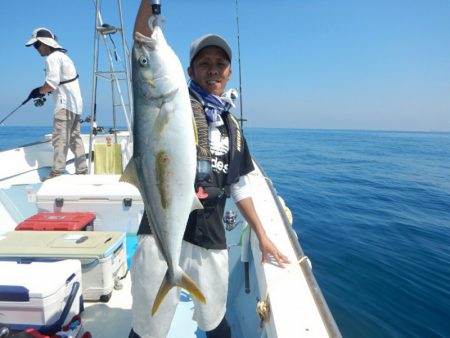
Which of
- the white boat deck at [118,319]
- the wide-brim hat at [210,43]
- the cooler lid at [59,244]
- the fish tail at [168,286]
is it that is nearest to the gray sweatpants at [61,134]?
the cooler lid at [59,244]

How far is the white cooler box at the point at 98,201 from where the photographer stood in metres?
3.54

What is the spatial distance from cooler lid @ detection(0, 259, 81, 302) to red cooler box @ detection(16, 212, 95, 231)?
3.14ft

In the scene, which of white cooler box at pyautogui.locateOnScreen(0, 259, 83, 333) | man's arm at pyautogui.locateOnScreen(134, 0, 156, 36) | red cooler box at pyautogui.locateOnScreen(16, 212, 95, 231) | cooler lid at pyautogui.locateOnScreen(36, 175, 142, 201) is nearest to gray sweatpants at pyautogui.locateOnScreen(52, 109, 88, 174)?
cooler lid at pyautogui.locateOnScreen(36, 175, 142, 201)

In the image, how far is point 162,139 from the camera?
1.31 meters

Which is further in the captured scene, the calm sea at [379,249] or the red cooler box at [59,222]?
the calm sea at [379,249]

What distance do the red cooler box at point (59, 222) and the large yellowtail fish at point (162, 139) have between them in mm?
2076

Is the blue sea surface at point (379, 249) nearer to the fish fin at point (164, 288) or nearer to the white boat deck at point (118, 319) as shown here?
the white boat deck at point (118, 319)

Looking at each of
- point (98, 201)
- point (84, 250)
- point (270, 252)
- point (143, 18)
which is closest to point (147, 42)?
point (143, 18)

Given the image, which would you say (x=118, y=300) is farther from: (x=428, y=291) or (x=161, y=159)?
(x=428, y=291)

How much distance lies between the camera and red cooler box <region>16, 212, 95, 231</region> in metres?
3.03

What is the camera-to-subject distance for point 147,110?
1.30 m

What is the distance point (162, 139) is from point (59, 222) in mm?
2488

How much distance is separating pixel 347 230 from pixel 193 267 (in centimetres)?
738

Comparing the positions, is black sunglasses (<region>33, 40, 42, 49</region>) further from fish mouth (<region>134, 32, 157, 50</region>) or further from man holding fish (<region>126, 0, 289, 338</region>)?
fish mouth (<region>134, 32, 157, 50</region>)
